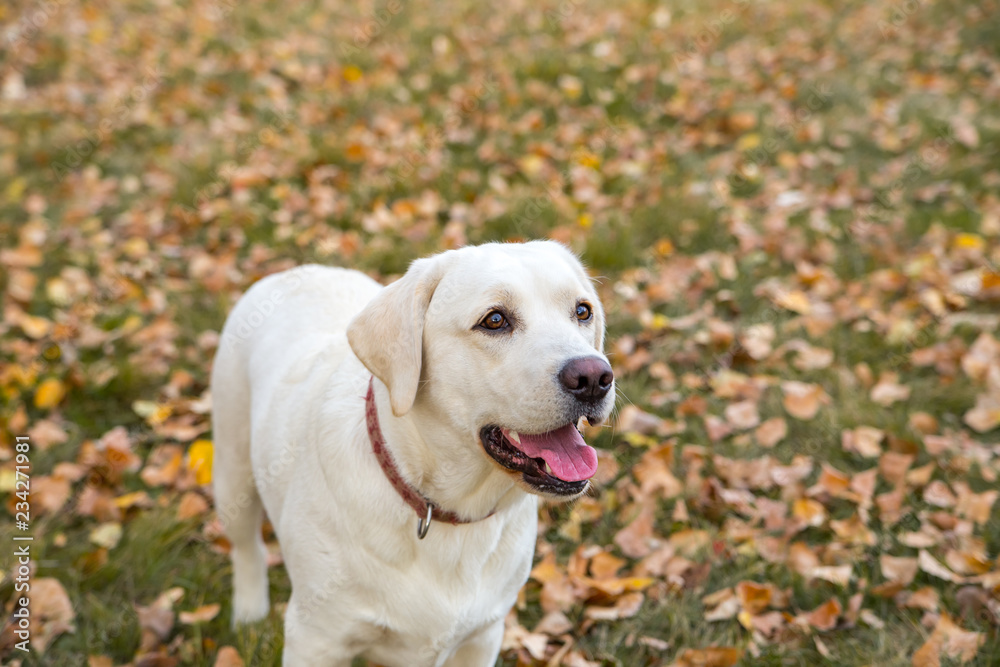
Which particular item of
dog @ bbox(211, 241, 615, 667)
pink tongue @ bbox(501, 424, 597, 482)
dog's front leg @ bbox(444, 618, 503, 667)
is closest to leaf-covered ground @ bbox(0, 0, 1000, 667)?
dog's front leg @ bbox(444, 618, 503, 667)

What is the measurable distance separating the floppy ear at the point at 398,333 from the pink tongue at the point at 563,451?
304 millimetres

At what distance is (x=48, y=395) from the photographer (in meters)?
4.22

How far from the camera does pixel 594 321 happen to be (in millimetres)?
2443

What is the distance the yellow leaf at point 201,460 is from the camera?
3.78m

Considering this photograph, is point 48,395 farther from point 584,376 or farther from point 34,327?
point 584,376

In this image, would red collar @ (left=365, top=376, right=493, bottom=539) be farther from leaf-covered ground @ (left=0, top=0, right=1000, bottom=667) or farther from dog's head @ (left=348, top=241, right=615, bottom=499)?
leaf-covered ground @ (left=0, top=0, right=1000, bottom=667)

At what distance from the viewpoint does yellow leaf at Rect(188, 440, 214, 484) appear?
378cm

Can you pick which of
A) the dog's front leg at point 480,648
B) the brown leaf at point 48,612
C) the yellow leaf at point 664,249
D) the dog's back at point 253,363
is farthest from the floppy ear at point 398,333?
the yellow leaf at point 664,249

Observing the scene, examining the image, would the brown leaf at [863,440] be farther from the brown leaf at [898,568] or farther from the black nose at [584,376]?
the black nose at [584,376]

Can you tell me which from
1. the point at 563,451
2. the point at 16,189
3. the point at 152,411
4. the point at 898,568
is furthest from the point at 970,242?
the point at 16,189

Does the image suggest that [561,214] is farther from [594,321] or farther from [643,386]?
[594,321]


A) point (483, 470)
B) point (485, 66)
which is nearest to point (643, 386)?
point (483, 470)

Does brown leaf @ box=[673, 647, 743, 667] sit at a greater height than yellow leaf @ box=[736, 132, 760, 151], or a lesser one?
greater

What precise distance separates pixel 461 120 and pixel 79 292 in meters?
3.48
